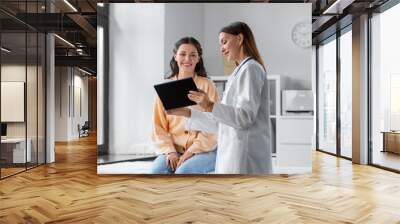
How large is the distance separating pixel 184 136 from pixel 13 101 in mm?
2890

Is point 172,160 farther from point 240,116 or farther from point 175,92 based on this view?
point 240,116

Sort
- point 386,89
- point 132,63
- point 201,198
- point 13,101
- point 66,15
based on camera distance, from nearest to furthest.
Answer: point 201,198 < point 132,63 < point 13,101 < point 386,89 < point 66,15

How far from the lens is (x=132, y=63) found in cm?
611

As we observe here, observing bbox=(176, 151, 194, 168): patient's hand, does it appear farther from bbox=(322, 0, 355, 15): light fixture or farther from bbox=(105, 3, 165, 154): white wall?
bbox=(322, 0, 355, 15): light fixture

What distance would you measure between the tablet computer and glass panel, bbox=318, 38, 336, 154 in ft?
17.2

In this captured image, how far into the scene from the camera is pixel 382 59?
751 cm

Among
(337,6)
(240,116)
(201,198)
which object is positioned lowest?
(201,198)

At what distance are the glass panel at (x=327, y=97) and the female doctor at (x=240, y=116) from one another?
14.9ft

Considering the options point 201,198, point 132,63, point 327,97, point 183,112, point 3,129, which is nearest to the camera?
point 201,198

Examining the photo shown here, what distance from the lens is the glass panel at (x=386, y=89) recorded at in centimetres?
705

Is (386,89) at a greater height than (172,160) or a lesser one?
greater

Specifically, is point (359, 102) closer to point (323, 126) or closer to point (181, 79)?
point (323, 126)

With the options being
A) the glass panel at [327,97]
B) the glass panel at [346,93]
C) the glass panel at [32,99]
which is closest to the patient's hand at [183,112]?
the glass panel at [32,99]

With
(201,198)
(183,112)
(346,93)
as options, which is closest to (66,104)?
(346,93)
